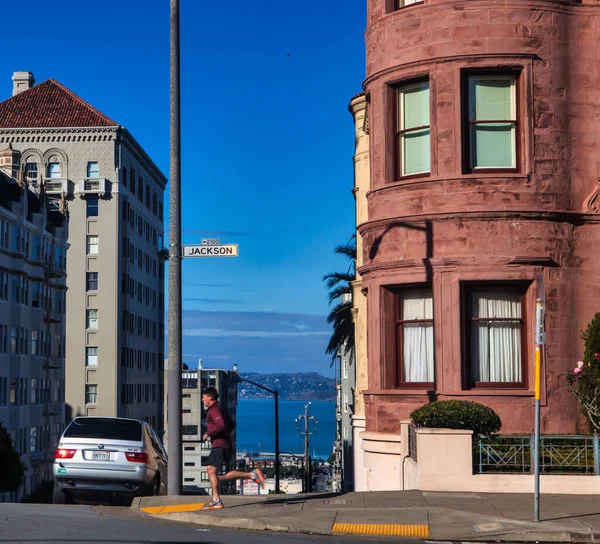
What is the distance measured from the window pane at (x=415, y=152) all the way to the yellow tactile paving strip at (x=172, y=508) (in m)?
8.64

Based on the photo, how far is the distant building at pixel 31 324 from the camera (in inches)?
2702

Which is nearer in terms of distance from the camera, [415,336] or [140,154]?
[415,336]

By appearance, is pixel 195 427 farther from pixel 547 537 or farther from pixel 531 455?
pixel 547 537

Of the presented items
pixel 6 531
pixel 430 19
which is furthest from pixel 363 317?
pixel 6 531

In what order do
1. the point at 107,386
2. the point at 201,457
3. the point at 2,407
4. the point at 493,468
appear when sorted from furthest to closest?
the point at 201,457 < the point at 107,386 < the point at 2,407 < the point at 493,468

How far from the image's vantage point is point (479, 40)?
21.3 m

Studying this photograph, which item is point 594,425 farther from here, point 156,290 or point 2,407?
point 156,290

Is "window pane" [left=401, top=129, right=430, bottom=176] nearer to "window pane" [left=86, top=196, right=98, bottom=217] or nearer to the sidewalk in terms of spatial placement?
the sidewalk

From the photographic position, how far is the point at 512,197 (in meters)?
21.0

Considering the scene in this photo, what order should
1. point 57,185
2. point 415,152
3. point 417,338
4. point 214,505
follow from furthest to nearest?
point 57,185 < point 415,152 < point 417,338 < point 214,505

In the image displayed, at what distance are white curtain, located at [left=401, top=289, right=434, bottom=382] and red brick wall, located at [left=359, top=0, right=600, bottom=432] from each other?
0.42 m

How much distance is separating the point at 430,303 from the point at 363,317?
1129 cm

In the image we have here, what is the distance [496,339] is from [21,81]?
313ft

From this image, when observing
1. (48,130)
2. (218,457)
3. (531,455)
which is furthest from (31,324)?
(218,457)
